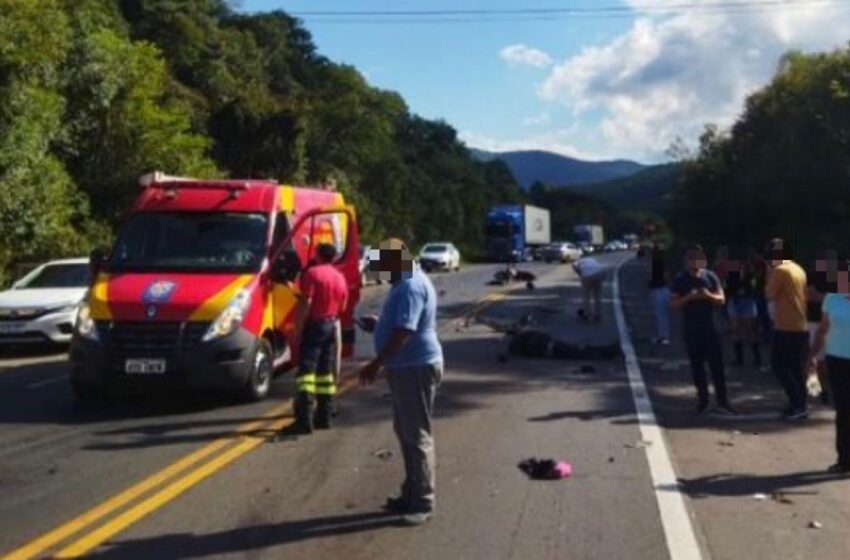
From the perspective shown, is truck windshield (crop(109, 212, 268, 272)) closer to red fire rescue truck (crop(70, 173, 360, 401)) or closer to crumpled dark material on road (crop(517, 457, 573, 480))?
red fire rescue truck (crop(70, 173, 360, 401))

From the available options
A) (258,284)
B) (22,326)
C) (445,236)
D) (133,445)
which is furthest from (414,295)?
(445,236)

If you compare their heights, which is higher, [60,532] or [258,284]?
[258,284]

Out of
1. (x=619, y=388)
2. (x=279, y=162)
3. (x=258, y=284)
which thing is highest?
(x=279, y=162)

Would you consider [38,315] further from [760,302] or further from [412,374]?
[412,374]

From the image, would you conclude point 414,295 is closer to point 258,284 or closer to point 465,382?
point 258,284

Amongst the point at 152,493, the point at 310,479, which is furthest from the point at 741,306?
the point at 152,493

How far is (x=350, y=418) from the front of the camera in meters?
11.4

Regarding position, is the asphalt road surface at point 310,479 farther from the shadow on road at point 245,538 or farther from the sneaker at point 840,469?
the sneaker at point 840,469

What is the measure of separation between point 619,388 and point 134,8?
151 ft

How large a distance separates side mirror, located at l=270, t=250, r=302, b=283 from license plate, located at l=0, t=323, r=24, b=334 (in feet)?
23.5

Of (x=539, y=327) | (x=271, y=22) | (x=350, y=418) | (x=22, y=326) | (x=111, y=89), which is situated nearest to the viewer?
(x=350, y=418)

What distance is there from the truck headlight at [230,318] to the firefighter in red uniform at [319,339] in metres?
1.19

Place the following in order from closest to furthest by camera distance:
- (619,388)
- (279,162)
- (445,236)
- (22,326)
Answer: (619,388) < (22,326) < (279,162) < (445,236)

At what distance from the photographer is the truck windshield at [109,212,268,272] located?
40.1ft
